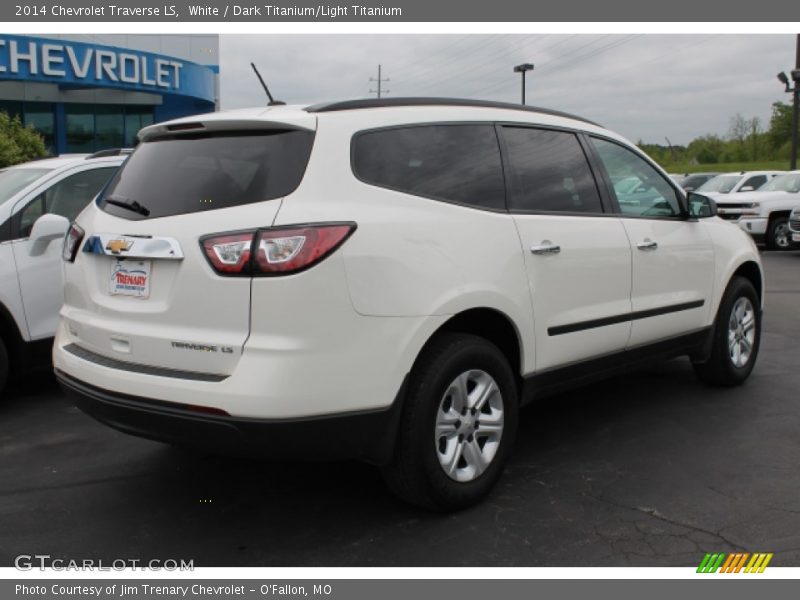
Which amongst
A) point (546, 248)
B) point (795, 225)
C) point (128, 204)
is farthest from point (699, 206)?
point (795, 225)

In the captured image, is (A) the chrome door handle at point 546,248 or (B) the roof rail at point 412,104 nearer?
(B) the roof rail at point 412,104

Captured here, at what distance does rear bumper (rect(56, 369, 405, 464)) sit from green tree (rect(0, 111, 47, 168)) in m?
16.1

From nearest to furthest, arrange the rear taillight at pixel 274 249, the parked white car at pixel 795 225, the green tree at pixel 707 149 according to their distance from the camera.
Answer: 1. the rear taillight at pixel 274 249
2. the parked white car at pixel 795 225
3. the green tree at pixel 707 149

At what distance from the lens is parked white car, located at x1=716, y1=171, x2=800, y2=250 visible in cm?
1706

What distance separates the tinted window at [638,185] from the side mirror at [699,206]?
95 mm

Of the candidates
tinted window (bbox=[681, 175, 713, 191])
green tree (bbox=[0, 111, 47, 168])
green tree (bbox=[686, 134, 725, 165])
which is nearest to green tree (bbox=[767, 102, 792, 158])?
green tree (bbox=[686, 134, 725, 165])

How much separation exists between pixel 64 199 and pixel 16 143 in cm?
1540

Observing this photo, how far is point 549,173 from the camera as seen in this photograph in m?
4.25

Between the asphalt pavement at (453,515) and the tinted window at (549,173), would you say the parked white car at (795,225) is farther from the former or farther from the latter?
the tinted window at (549,173)

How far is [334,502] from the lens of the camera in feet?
12.3

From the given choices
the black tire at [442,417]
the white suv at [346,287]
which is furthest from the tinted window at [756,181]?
the black tire at [442,417]

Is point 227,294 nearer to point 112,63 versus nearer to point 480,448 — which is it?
point 480,448

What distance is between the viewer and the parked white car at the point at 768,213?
56.0 feet

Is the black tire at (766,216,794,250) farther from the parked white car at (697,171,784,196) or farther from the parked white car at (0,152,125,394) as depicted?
the parked white car at (0,152,125,394)
